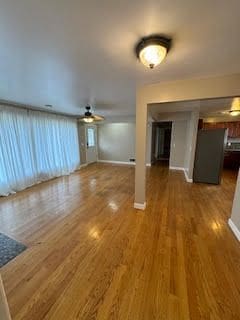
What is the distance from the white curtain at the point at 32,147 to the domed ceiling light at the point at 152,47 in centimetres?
381

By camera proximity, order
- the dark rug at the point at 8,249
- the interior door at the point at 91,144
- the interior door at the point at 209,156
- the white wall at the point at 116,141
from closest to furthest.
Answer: the dark rug at the point at 8,249 → the interior door at the point at 209,156 → the interior door at the point at 91,144 → the white wall at the point at 116,141

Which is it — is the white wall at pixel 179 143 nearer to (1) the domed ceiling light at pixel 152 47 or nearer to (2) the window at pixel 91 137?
(2) the window at pixel 91 137

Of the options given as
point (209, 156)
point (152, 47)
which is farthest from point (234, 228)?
point (152, 47)

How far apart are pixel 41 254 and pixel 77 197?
1818 millimetres

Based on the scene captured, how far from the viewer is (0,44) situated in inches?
56.9

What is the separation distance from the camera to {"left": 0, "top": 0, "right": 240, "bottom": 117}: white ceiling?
3.43 feet

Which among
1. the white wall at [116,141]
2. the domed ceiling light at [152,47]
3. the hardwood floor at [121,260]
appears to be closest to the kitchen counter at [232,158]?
the hardwood floor at [121,260]

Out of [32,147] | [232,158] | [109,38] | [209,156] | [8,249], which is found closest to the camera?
[109,38]

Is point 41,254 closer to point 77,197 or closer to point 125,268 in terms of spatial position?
point 125,268

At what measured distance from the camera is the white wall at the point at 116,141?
7.54 m

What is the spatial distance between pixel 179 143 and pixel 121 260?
17.9 ft

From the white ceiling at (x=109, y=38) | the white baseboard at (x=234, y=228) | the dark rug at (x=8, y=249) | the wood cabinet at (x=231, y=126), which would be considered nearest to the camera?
the white ceiling at (x=109, y=38)

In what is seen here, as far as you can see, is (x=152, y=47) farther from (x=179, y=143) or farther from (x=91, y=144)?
(x=91, y=144)

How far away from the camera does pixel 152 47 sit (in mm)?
1396
